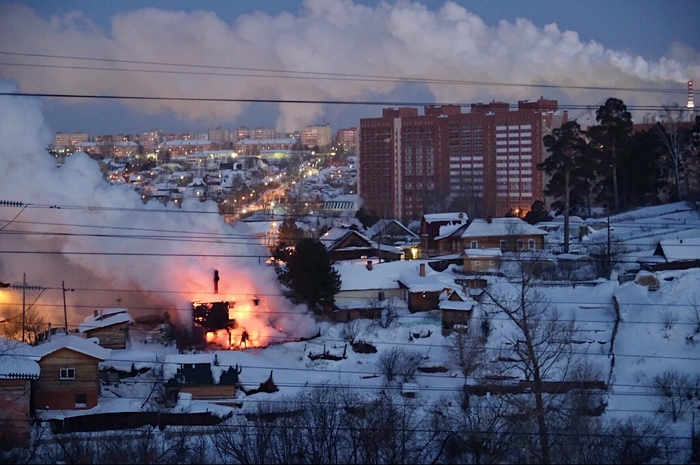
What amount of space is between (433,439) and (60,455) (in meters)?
2.74

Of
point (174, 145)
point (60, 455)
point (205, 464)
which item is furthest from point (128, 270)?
point (174, 145)

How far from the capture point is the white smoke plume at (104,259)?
38.7 ft

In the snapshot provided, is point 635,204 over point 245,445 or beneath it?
over

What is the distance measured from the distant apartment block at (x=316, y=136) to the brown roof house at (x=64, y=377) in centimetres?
5275

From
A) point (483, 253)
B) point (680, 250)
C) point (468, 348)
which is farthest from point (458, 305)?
point (680, 250)

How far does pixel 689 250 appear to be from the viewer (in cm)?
1280

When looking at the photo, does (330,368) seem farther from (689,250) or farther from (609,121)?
(609,121)

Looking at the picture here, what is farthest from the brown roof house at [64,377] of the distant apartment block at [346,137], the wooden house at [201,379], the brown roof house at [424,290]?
the distant apartment block at [346,137]

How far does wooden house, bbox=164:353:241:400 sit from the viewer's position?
947 centimetres

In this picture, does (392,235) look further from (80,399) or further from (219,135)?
(219,135)

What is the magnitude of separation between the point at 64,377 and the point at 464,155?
73.2 ft

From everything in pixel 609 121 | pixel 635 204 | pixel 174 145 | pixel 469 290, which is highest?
pixel 174 145

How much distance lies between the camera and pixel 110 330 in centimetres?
1112

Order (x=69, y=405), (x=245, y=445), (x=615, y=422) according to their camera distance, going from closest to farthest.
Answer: (x=245, y=445), (x=615, y=422), (x=69, y=405)
